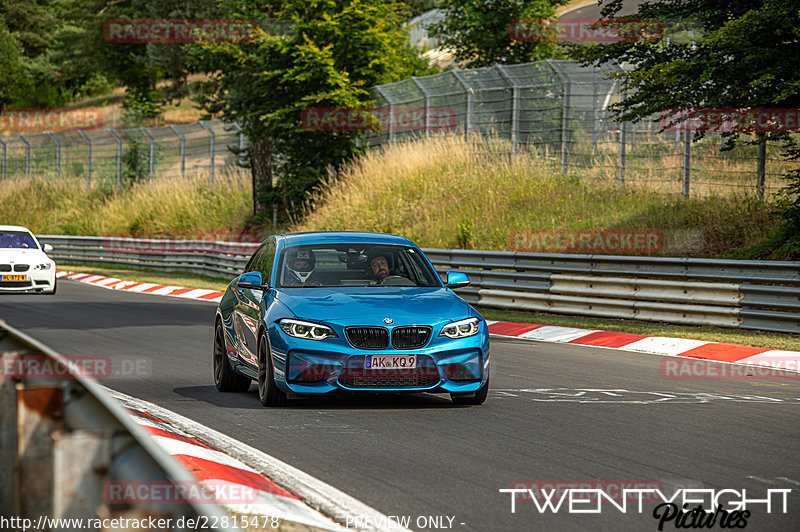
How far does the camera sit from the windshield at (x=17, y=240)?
24.1 m

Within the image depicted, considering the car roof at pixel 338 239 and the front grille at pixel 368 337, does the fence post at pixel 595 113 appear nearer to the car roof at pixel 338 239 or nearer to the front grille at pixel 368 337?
the car roof at pixel 338 239

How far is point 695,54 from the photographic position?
15961 millimetres

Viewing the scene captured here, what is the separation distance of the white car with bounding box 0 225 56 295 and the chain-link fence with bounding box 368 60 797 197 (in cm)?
1125

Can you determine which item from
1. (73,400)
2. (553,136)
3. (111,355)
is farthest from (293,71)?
(73,400)

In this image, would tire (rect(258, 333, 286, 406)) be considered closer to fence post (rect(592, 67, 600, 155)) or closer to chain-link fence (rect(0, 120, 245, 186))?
fence post (rect(592, 67, 600, 155))

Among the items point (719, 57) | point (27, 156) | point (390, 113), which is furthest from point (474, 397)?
point (27, 156)

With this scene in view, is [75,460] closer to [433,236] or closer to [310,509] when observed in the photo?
[310,509]

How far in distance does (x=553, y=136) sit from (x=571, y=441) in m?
20.0

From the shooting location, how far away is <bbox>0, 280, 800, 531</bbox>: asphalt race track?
5641mm

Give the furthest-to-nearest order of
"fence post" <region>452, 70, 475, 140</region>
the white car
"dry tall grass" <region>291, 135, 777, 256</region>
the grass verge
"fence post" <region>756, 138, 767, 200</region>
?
"fence post" <region>452, 70, 475, 140</region> < the white car < "fence post" <region>756, 138, 767, 200</region> < "dry tall grass" <region>291, 135, 777, 256</region> < the grass verge

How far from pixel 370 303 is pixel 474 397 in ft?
4.01

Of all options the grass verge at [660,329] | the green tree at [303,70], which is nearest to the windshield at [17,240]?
the green tree at [303,70]

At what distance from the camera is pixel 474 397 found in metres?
9.09

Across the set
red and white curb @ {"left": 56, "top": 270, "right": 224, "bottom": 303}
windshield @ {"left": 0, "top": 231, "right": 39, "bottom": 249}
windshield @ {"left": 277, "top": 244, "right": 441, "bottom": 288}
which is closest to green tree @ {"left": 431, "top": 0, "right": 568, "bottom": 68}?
→ red and white curb @ {"left": 56, "top": 270, "right": 224, "bottom": 303}
